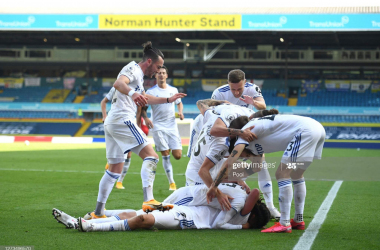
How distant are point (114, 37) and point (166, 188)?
96.7ft

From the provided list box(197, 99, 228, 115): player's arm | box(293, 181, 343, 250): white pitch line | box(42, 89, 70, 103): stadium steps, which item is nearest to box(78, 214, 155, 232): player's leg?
box(293, 181, 343, 250): white pitch line

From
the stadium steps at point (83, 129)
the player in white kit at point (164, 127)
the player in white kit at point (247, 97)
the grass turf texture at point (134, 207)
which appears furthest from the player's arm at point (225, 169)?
the stadium steps at point (83, 129)

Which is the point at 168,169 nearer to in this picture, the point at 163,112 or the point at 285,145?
the point at 163,112

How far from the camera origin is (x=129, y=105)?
19.9 feet

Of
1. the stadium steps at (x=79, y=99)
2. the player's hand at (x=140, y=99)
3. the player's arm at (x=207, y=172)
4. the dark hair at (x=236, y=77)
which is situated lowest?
the stadium steps at (x=79, y=99)

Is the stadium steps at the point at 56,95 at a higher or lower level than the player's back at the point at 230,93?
lower

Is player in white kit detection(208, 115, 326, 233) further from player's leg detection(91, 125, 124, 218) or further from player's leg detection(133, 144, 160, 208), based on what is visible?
player's leg detection(91, 125, 124, 218)

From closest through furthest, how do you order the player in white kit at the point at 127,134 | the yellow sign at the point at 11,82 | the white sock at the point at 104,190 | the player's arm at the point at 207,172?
the player's arm at the point at 207,172, the white sock at the point at 104,190, the player in white kit at the point at 127,134, the yellow sign at the point at 11,82

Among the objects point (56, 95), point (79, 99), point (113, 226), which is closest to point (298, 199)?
point (113, 226)

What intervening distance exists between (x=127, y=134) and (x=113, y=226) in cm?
129

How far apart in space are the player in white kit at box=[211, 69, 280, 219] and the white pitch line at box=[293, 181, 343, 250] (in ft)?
1.72

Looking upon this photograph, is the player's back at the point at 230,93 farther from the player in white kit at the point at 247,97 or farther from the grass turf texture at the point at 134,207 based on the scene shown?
the grass turf texture at the point at 134,207

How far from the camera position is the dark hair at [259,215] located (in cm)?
526

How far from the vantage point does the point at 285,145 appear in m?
5.20
